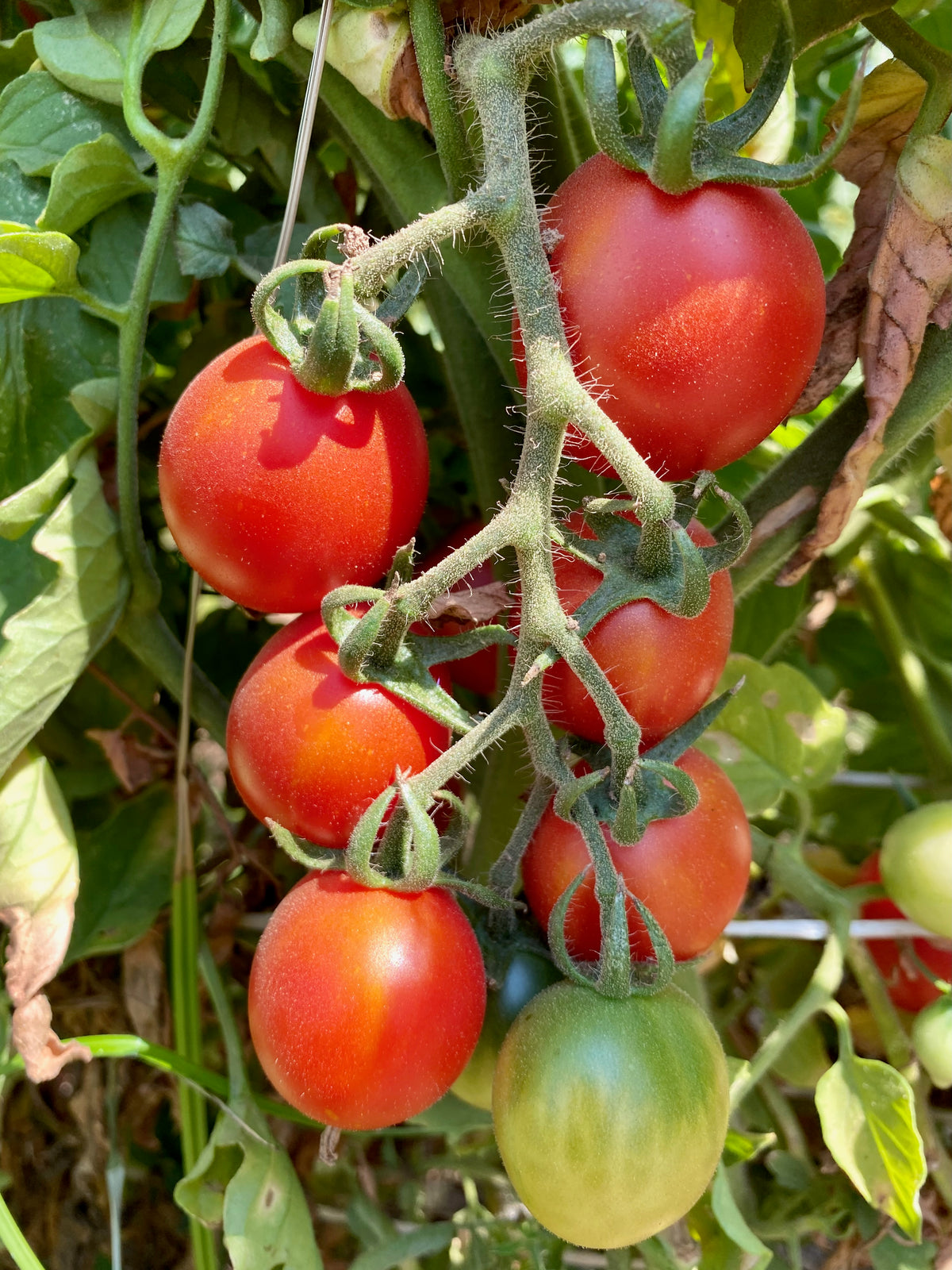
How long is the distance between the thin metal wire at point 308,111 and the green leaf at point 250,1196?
54 centimetres

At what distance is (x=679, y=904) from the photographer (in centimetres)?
54

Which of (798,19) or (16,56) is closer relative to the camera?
(798,19)

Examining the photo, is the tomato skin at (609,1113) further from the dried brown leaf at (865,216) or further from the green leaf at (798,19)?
the green leaf at (798,19)

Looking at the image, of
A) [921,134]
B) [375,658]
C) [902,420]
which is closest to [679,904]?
[375,658]

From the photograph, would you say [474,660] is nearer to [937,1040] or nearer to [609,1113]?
[609,1113]

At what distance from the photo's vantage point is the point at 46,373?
682 millimetres

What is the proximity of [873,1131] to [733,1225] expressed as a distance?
0.37ft

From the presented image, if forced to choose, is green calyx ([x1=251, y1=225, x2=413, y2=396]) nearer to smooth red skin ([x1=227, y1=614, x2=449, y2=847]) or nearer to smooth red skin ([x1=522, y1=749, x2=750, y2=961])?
smooth red skin ([x1=227, y1=614, x2=449, y2=847])

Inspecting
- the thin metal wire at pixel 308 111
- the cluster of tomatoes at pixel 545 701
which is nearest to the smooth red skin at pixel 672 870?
the cluster of tomatoes at pixel 545 701

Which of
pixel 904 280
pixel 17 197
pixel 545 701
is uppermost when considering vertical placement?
pixel 17 197

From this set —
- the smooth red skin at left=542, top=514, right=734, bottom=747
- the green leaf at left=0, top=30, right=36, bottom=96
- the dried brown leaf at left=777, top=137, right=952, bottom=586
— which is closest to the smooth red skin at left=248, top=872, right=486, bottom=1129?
the smooth red skin at left=542, top=514, right=734, bottom=747

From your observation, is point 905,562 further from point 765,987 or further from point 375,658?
point 375,658

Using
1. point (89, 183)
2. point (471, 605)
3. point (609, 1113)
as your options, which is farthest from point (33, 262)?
point (609, 1113)

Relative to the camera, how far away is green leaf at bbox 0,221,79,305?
55 centimetres
